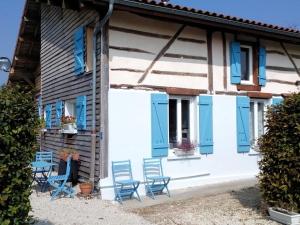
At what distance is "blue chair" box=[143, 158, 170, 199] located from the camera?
8562 mm

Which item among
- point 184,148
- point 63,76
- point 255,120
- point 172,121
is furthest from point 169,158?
point 63,76

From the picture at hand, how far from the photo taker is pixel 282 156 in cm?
617

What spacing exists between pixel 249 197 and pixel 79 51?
503 cm

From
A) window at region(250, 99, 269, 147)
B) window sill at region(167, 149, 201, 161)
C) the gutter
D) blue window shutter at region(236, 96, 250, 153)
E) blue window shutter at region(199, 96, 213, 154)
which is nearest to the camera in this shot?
the gutter

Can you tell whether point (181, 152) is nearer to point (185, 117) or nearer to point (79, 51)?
point (185, 117)

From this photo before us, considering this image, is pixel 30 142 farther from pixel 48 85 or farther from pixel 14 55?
pixel 14 55

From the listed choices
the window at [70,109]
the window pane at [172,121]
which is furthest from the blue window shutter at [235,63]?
the window at [70,109]

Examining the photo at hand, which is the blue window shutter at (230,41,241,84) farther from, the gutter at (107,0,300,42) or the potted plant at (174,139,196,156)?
the potted plant at (174,139,196,156)

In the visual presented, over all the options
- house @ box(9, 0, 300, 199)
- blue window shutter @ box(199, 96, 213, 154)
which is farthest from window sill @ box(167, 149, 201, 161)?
blue window shutter @ box(199, 96, 213, 154)

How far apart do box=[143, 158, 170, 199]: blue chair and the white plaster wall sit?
4.8 inches

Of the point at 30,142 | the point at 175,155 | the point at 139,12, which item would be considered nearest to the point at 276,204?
the point at 175,155

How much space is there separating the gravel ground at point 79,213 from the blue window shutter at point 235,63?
461cm

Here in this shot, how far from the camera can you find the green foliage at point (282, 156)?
6.09 m

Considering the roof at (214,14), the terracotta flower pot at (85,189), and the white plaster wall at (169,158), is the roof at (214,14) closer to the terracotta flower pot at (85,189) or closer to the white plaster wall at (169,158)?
the white plaster wall at (169,158)
